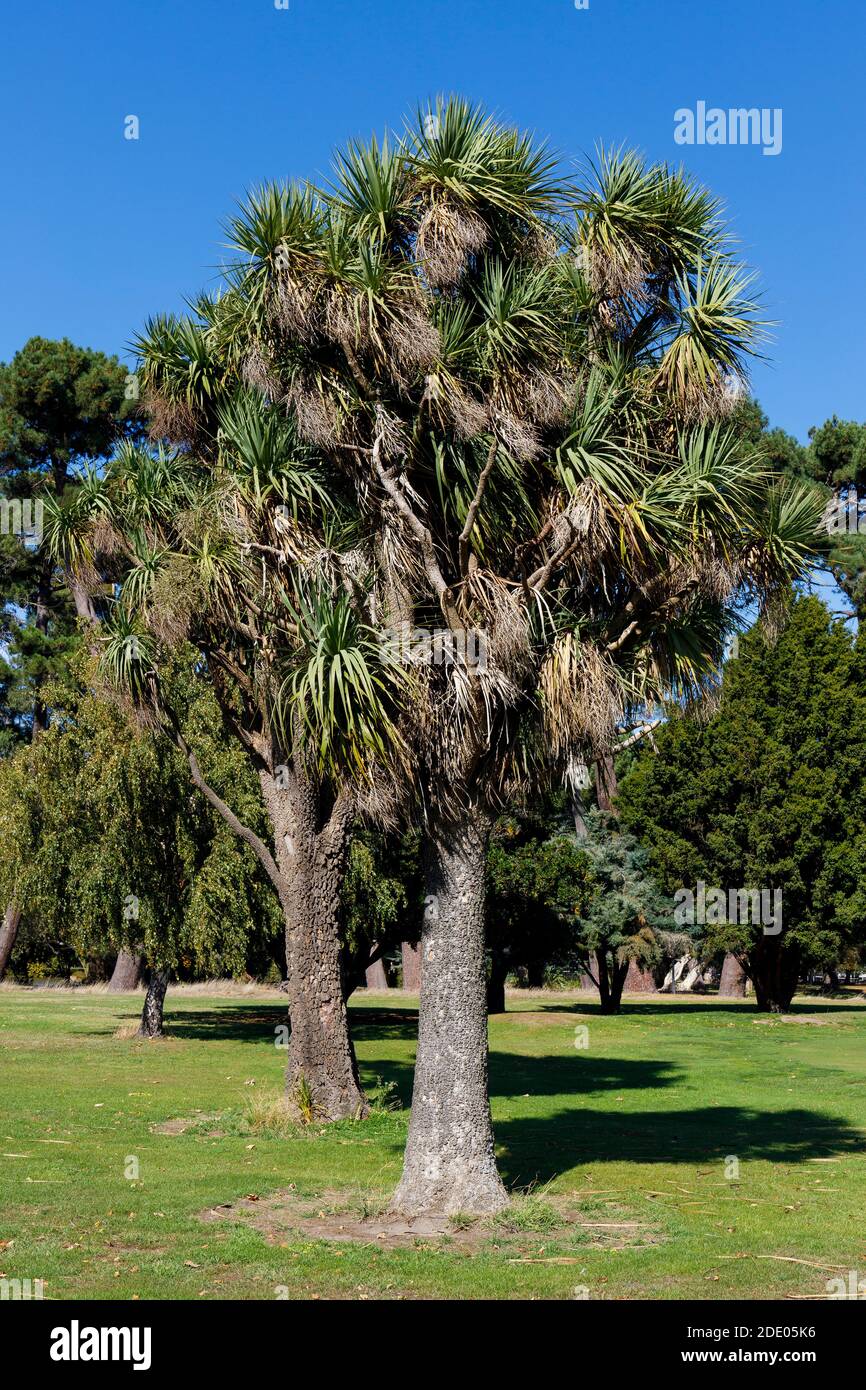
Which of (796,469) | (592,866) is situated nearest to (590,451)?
(592,866)

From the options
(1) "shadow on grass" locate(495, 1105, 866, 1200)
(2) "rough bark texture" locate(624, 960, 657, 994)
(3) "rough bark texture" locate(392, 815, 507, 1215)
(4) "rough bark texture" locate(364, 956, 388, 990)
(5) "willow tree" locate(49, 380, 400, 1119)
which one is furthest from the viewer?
(2) "rough bark texture" locate(624, 960, 657, 994)

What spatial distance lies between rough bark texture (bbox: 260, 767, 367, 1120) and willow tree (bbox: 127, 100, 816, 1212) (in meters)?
6.21

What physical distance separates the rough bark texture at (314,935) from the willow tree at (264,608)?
0.02 meters

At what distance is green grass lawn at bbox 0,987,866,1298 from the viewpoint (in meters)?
8.94

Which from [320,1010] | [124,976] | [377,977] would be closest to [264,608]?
[320,1010]

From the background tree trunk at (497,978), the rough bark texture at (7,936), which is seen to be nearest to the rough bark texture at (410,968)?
the background tree trunk at (497,978)

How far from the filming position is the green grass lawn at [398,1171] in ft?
29.3

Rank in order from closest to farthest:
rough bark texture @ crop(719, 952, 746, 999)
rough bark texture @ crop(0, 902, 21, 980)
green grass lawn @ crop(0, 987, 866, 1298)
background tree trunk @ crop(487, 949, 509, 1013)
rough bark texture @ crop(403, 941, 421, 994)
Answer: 1. green grass lawn @ crop(0, 987, 866, 1298)
2. background tree trunk @ crop(487, 949, 509, 1013)
3. rough bark texture @ crop(0, 902, 21, 980)
4. rough bark texture @ crop(403, 941, 421, 994)
5. rough bark texture @ crop(719, 952, 746, 999)

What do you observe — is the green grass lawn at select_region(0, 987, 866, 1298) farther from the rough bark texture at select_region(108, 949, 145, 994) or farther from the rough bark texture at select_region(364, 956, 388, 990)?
the rough bark texture at select_region(364, 956, 388, 990)

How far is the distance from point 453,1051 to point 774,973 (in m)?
30.8

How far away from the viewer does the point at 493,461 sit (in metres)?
10.8

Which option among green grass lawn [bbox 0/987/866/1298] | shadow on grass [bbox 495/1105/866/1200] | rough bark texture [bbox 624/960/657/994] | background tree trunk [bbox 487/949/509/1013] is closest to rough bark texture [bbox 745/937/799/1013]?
background tree trunk [bbox 487/949/509/1013]

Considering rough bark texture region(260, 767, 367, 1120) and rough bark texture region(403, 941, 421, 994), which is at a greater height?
rough bark texture region(260, 767, 367, 1120)

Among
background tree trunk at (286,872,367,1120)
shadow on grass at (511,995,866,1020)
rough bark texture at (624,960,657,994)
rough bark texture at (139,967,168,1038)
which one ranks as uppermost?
background tree trunk at (286,872,367,1120)
